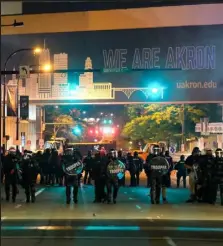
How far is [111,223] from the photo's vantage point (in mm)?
12156

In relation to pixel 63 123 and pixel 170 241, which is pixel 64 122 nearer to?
pixel 63 123

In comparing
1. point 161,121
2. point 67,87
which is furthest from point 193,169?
point 161,121

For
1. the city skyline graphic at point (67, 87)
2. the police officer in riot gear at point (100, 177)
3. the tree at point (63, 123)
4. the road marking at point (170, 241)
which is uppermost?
the city skyline graphic at point (67, 87)

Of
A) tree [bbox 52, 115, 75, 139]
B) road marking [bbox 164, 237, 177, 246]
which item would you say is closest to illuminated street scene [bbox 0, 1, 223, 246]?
road marking [bbox 164, 237, 177, 246]

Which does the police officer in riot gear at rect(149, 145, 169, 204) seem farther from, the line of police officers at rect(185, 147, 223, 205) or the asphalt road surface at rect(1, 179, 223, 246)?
the line of police officers at rect(185, 147, 223, 205)

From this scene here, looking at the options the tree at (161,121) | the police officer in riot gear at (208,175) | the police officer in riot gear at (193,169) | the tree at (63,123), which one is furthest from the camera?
the tree at (63,123)

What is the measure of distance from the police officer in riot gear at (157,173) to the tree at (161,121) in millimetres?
28582

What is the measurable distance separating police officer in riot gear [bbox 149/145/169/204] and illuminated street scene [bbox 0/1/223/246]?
0.04 meters

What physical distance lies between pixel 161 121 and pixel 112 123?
4.77 meters

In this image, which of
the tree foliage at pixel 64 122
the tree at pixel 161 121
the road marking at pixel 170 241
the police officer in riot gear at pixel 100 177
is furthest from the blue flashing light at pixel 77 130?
the road marking at pixel 170 241

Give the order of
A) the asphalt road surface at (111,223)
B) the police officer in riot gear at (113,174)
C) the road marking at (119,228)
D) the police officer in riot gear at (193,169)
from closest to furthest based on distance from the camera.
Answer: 1. the asphalt road surface at (111,223)
2. the road marking at (119,228)
3. the police officer in riot gear at (113,174)
4. the police officer in riot gear at (193,169)

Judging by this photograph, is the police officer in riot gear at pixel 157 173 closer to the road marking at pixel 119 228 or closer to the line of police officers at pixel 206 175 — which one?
the line of police officers at pixel 206 175

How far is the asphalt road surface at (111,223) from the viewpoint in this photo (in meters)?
9.77

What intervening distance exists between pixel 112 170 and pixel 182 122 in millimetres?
29438
